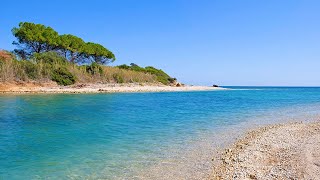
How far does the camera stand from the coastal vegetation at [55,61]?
40781 millimetres

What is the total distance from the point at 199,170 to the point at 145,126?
5.89 meters

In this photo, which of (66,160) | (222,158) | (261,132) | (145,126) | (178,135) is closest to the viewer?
(66,160)

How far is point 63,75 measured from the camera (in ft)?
146

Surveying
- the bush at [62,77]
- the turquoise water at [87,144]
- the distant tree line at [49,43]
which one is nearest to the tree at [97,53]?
the distant tree line at [49,43]

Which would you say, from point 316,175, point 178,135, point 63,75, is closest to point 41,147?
point 178,135

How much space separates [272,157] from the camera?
7484 mm

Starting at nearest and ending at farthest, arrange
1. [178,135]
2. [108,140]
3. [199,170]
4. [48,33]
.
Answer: [199,170] < [108,140] < [178,135] < [48,33]

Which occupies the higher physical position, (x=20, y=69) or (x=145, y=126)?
(x=20, y=69)

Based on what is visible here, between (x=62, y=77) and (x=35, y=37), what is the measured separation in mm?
11721

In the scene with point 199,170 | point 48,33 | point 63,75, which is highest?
point 48,33

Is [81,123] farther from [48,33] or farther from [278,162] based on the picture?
[48,33]

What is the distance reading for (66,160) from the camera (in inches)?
281

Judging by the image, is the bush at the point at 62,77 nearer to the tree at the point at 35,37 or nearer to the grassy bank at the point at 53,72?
the grassy bank at the point at 53,72

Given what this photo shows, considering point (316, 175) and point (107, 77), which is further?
point (107, 77)
